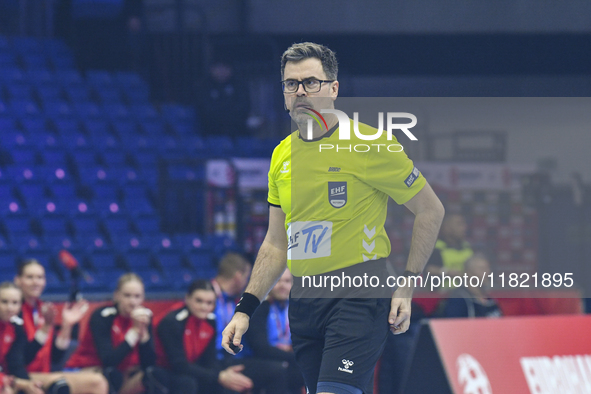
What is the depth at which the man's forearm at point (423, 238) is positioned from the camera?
11.0ft

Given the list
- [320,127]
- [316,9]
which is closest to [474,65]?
[316,9]

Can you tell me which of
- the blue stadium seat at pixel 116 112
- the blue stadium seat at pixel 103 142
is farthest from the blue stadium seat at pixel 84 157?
the blue stadium seat at pixel 116 112

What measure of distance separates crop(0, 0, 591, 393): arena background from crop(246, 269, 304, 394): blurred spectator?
92 cm

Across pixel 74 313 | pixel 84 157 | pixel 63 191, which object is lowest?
pixel 74 313

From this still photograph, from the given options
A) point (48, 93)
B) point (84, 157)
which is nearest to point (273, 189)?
point (84, 157)

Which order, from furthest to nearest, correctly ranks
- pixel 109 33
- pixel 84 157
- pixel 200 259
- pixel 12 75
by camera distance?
pixel 109 33 → pixel 12 75 → pixel 84 157 → pixel 200 259

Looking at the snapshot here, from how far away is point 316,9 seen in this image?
14320 mm

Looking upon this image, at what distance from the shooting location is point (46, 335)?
6.68 m

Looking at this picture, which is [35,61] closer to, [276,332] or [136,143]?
[136,143]

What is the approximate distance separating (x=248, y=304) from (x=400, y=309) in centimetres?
63

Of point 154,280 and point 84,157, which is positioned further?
point 84,157

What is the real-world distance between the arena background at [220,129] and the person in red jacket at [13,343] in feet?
4.11

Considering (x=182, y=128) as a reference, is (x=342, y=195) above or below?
below

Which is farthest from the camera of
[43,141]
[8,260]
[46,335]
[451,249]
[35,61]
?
[35,61]
